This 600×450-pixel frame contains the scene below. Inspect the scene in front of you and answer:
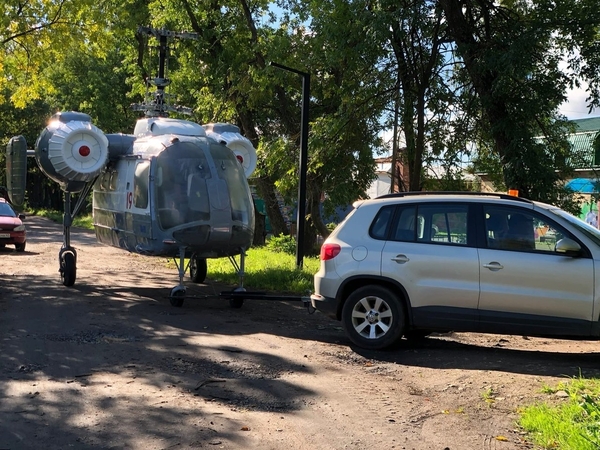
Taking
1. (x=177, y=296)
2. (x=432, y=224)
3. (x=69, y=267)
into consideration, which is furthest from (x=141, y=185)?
(x=432, y=224)

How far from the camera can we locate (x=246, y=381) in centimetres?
764

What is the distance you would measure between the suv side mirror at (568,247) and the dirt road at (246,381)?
126 centimetres

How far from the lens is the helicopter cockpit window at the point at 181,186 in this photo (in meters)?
12.5

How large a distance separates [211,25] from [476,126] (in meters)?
11.8

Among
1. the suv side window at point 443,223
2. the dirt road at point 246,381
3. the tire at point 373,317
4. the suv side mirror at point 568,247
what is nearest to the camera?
the dirt road at point 246,381

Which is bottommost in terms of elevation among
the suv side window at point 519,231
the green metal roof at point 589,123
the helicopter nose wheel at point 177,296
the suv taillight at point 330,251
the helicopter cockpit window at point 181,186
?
the helicopter nose wheel at point 177,296

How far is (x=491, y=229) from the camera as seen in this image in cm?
873

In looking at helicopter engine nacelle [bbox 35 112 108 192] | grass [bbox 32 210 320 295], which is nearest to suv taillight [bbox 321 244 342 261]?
grass [bbox 32 210 320 295]

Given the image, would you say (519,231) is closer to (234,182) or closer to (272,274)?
(234,182)

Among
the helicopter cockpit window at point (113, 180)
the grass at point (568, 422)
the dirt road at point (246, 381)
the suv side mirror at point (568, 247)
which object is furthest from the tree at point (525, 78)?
the grass at point (568, 422)

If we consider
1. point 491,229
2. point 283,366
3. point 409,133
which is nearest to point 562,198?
point 409,133

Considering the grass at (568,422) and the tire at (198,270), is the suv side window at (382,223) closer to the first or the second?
the grass at (568,422)

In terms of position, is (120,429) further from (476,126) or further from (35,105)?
(35,105)

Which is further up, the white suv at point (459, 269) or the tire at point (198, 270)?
the white suv at point (459, 269)
